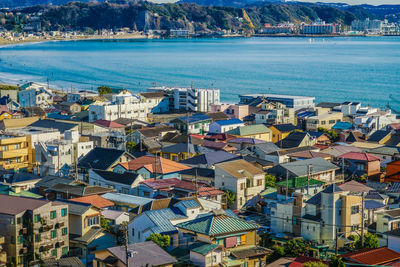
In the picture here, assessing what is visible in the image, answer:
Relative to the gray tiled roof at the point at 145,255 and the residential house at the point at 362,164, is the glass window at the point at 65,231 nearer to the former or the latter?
the gray tiled roof at the point at 145,255

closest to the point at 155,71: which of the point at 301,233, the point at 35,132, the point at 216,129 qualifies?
the point at 216,129

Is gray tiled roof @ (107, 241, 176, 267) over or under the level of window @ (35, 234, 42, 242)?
over

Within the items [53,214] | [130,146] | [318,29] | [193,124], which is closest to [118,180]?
[53,214]

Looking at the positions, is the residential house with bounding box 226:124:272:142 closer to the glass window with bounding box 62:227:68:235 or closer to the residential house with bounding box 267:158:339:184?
the residential house with bounding box 267:158:339:184

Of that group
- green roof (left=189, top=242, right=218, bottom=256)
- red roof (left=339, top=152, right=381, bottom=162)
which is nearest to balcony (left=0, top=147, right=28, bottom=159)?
red roof (left=339, top=152, right=381, bottom=162)

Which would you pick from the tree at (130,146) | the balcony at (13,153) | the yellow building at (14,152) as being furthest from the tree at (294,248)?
the tree at (130,146)

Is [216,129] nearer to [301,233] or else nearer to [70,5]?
[301,233]
